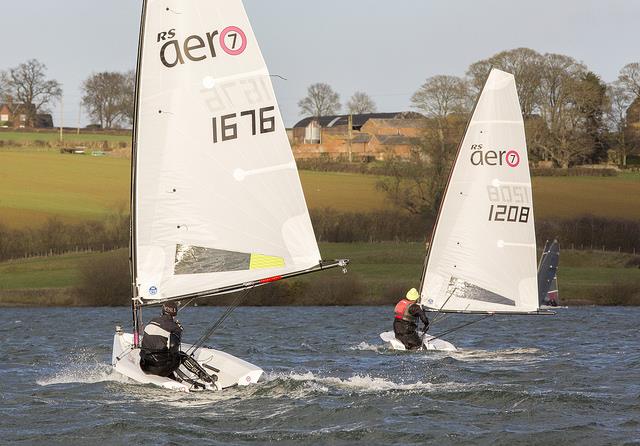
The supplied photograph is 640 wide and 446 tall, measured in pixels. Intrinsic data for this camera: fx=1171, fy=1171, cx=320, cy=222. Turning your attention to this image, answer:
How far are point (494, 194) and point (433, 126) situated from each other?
1903 inches

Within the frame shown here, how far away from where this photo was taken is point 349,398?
19.5 metres

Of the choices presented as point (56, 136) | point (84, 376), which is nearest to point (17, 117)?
point (56, 136)

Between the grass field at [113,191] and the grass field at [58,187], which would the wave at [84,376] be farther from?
the grass field at [113,191]

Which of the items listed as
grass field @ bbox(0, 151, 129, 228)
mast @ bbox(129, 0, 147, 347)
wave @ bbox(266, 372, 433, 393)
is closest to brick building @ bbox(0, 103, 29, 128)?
grass field @ bbox(0, 151, 129, 228)

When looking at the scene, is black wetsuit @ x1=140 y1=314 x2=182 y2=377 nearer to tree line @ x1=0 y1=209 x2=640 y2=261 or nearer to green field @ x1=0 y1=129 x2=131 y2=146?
tree line @ x1=0 y1=209 x2=640 y2=261

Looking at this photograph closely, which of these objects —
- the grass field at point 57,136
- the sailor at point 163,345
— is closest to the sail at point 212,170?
the sailor at point 163,345

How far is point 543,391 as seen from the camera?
2064cm

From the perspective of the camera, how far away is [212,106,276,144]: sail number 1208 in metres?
19.9

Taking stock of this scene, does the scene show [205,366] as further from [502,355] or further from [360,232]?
[360,232]

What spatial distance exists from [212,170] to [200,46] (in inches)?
83.2

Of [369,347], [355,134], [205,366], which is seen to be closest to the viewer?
[205,366]

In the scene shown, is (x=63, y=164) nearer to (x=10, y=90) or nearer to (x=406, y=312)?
(x=10, y=90)

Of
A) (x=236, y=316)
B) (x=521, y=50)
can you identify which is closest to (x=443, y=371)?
(x=236, y=316)

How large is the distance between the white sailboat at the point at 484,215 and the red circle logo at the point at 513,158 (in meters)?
0.03
